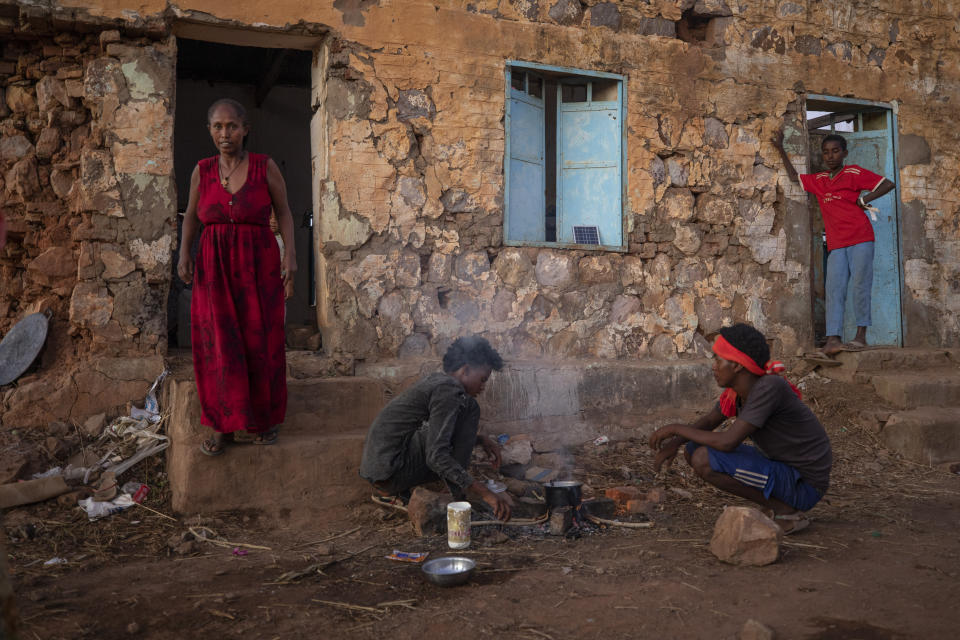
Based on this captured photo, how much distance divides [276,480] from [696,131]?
4.33m

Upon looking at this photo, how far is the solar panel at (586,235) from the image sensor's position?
602cm

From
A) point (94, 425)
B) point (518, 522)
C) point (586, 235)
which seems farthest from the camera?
point (586, 235)

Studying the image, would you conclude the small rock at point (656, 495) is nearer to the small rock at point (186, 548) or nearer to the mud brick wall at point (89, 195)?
the small rock at point (186, 548)

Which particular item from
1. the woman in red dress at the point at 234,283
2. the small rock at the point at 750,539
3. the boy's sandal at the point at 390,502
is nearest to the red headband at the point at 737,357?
the small rock at the point at 750,539

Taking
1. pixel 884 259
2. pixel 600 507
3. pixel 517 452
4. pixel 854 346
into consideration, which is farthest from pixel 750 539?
pixel 884 259

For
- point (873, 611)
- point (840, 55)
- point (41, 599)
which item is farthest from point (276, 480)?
point (840, 55)

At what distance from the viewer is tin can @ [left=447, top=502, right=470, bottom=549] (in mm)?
3357

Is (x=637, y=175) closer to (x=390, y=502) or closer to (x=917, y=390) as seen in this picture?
(x=917, y=390)

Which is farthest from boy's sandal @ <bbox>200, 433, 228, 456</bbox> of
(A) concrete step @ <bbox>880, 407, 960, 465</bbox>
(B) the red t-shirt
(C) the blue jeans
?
(B) the red t-shirt

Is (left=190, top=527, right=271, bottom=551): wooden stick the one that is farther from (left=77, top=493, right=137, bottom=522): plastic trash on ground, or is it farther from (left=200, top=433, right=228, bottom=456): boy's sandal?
(left=77, top=493, right=137, bottom=522): plastic trash on ground

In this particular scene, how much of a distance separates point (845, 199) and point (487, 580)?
494 cm

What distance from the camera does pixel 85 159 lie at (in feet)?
15.3

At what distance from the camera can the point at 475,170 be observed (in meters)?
5.55

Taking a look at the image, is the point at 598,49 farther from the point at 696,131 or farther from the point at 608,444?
the point at 608,444
